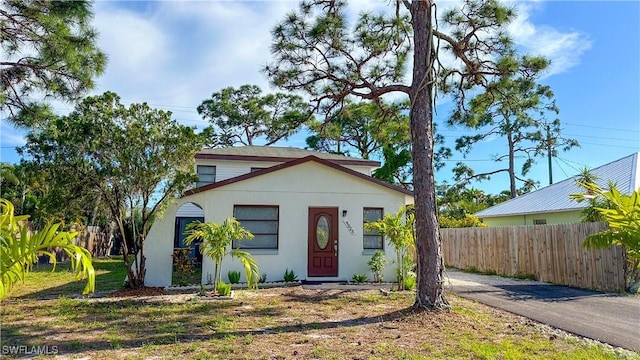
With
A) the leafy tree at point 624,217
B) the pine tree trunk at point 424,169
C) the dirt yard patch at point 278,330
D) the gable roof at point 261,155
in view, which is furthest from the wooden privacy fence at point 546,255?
the leafy tree at point 624,217

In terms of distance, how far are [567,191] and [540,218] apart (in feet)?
5.63

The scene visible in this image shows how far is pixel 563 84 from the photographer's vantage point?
15.3m

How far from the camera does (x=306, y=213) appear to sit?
1234cm

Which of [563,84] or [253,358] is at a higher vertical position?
[563,84]

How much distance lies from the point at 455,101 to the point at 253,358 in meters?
8.83

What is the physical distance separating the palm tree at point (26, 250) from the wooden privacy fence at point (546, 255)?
1148 centimetres

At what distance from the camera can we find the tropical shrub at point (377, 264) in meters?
12.0

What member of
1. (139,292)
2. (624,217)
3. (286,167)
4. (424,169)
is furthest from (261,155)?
(624,217)

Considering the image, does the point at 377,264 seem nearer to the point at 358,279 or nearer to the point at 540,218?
the point at 358,279

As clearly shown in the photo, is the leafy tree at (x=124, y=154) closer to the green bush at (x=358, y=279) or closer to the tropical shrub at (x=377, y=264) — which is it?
the green bush at (x=358, y=279)

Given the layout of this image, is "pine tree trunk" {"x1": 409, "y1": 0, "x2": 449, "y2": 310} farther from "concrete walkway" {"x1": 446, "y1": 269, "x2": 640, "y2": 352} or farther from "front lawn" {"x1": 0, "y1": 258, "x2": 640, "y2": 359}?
"concrete walkway" {"x1": 446, "y1": 269, "x2": 640, "y2": 352}

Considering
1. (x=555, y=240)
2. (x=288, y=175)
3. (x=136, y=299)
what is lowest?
(x=136, y=299)

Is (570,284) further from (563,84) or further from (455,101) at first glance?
(563,84)

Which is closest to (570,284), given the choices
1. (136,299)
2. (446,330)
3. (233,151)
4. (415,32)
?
(446,330)
